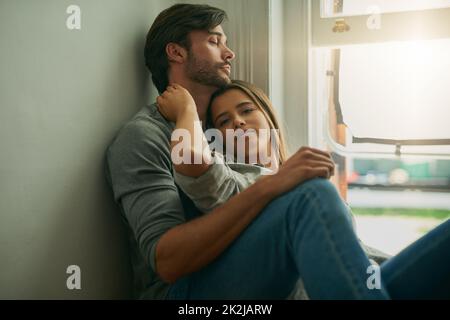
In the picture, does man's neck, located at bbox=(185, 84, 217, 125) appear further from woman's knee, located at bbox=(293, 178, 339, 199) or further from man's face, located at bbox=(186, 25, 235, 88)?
woman's knee, located at bbox=(293, 178, 339, 199)

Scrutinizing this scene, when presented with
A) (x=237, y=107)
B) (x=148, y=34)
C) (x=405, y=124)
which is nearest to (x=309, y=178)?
(x=237, y=107)

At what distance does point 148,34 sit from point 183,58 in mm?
124

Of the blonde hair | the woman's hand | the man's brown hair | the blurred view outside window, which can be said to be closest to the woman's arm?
the woman's hand

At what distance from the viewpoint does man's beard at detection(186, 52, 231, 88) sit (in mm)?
1345

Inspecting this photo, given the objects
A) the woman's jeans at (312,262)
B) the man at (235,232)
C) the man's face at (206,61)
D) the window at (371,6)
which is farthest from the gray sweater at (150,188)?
the window at (371,6)

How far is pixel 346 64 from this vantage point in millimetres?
1663

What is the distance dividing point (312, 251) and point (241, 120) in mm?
591

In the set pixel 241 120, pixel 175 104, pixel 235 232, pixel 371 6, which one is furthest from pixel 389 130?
pixel 235 232

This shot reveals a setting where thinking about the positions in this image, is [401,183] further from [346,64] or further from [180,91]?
[180,91]

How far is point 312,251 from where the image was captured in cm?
86

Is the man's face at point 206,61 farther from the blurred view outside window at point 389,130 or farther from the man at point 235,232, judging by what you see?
the blurred view outside window at point 389,130

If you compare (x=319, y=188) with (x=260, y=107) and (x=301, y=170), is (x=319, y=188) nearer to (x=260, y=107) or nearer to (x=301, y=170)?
(x=301, y=170)
